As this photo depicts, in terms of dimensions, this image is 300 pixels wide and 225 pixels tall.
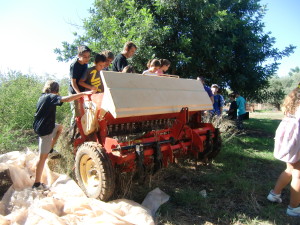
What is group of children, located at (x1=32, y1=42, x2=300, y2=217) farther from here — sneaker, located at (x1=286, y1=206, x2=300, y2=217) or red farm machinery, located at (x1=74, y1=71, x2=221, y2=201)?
red farm machinery, located at (x1=74, y1=71, x2=221, y2=201)

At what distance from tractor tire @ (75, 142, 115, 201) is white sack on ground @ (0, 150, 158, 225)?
148 mm

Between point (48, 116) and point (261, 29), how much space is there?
9.03 meters

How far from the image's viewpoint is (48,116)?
3.62 metres

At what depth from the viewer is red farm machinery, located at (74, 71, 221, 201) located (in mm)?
3293

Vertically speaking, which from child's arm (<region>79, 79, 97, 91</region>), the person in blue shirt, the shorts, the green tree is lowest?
the shorts

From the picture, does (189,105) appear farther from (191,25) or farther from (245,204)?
(191,25)

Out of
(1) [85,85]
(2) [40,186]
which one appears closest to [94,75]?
(1) [85,85]

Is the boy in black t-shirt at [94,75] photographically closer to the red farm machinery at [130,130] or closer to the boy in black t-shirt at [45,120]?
the red farm machinery at [130,130]

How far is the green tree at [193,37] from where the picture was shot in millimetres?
7039

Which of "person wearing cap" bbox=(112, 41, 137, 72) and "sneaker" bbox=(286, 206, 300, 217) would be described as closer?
"sneaker" bbox=(286, 206, 300, 217)

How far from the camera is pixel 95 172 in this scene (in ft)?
11.9

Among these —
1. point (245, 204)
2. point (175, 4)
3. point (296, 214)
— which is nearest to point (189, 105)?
point (245, 204)

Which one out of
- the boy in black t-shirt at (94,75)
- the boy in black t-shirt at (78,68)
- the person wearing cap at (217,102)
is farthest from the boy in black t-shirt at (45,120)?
the person wearing cap at (217,102)

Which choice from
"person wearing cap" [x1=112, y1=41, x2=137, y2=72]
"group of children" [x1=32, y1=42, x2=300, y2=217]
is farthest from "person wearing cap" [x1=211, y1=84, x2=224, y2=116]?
"group of children" [x1=32, y1=42, x2=300, y2=217]
